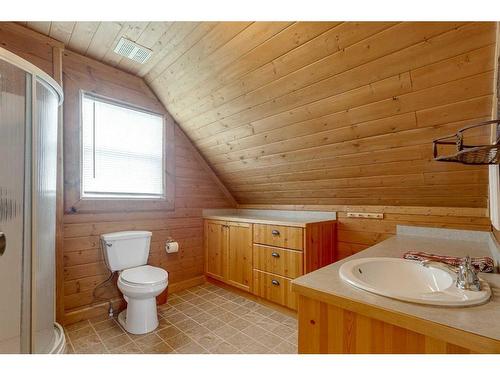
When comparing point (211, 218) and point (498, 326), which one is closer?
point (498, 326)

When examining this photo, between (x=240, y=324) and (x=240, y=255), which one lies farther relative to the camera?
(x=240, y=255)

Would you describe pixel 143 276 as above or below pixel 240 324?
above

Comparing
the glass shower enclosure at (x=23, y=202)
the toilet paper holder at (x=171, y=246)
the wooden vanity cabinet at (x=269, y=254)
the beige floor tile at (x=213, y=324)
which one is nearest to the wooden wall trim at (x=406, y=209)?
the wooden vanity cabinet at (x=269, y=254)

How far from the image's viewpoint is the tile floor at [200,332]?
1873 mm

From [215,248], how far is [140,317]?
Result: 1.17 m

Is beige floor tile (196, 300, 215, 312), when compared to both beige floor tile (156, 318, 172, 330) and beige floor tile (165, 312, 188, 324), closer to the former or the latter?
beige floor tile (165, 312, 188, 324)

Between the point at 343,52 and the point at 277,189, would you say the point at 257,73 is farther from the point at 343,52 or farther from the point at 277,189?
the point at 277,189

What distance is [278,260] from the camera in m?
2.48

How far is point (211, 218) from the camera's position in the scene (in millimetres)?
3150

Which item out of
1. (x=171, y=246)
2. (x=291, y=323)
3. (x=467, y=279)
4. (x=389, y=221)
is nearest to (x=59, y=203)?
(x=171, y=246)

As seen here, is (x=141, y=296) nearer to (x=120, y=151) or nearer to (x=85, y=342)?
(x=85, y=342)

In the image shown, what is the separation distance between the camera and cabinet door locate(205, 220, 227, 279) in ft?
9.88
